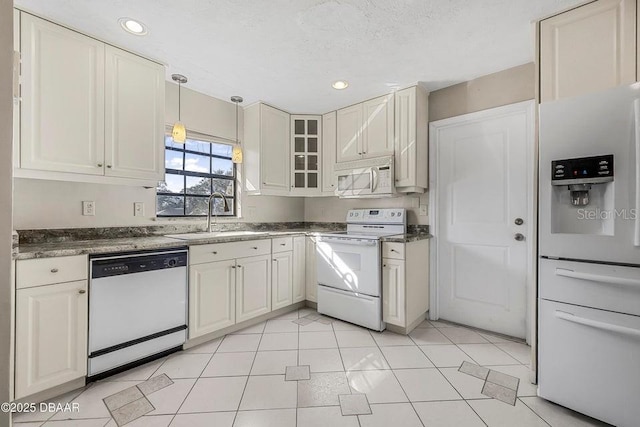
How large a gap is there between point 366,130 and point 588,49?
1.79m

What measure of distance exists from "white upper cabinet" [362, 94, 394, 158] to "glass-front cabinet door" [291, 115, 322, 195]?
68 centimetres

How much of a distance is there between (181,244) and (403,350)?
6.46 feet

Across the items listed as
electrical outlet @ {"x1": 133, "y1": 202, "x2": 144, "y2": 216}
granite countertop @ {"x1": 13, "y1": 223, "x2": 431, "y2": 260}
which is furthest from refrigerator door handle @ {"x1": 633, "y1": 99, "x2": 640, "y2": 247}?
electrical outlet @ {"x1": 133, "y1": 202, "x2": 144, "y2": 216}

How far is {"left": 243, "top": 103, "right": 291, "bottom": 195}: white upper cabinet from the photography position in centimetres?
320

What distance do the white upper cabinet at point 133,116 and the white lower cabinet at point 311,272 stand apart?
1.67 m

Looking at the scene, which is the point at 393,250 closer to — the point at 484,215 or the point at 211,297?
the point at 484,215

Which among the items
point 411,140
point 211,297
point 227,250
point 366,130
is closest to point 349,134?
point 366,130

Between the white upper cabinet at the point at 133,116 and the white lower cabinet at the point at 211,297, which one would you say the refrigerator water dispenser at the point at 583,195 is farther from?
the white upper cabinet at the point at 133,116

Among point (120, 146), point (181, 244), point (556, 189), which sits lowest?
point (181, 244)

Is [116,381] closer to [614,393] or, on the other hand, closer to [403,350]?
[403,350]

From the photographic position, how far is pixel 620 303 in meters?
1.37

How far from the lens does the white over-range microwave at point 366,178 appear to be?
9.33ft

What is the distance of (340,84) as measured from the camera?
2734 mm

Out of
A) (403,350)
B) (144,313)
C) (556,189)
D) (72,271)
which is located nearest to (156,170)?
(72,271)
